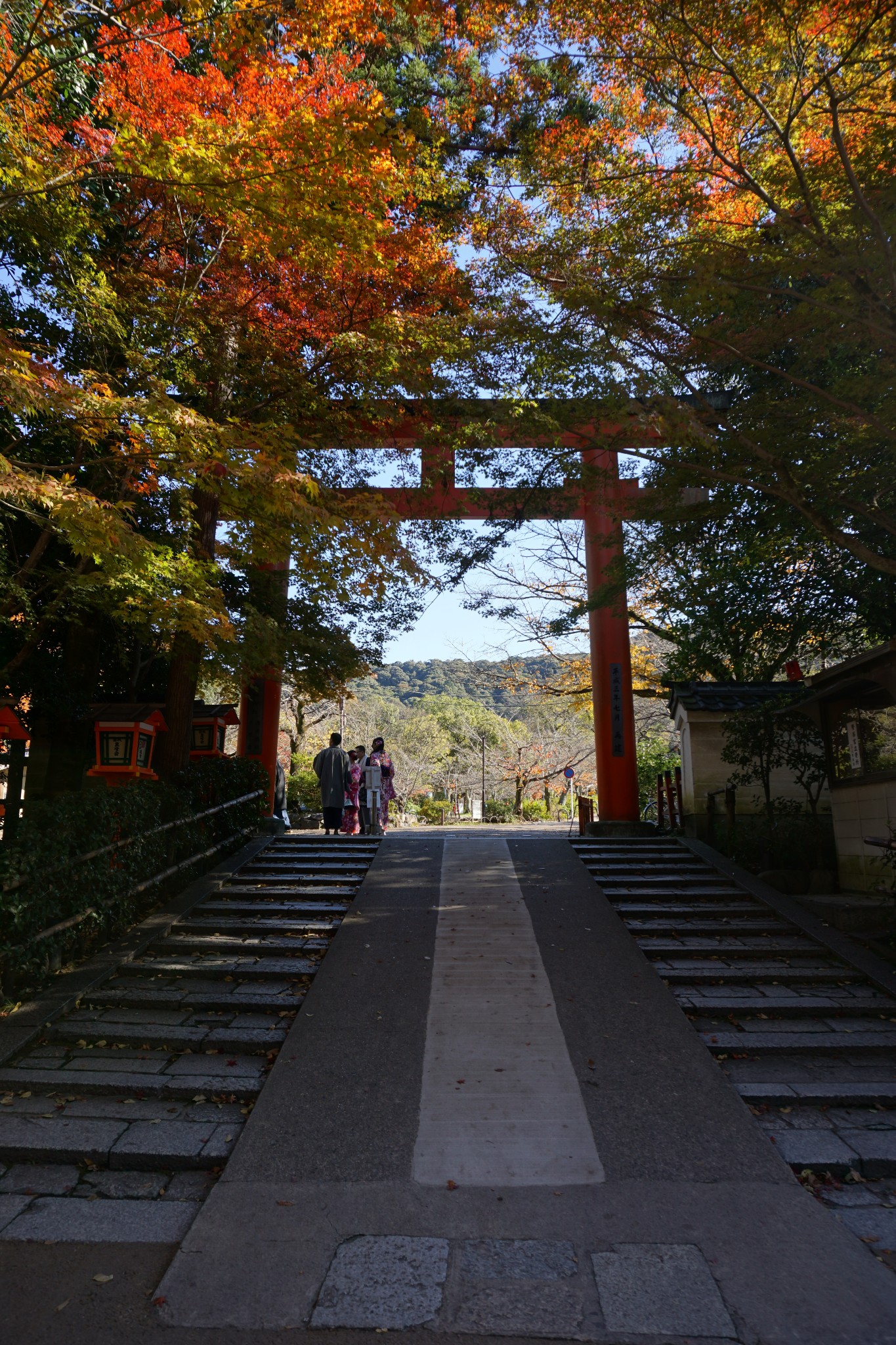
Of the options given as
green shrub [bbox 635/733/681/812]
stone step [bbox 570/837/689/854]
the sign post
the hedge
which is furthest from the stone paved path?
the sign post

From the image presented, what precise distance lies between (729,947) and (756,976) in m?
0.58

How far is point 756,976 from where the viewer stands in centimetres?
607

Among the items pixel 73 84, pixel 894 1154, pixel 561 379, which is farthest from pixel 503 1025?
pixel 73 84

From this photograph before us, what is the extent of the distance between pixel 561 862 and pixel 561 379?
215 inches

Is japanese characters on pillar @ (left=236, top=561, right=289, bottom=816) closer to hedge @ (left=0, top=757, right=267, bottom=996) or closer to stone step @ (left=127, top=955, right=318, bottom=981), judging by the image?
hedge @ (left=0, top=757, right=267, bottom=996)

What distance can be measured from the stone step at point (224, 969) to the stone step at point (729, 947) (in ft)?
9.25

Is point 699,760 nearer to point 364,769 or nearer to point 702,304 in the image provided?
point 364,769

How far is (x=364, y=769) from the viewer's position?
1246 centimetres

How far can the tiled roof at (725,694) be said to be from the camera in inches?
469

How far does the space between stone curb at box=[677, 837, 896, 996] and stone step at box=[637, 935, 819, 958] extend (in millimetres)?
160

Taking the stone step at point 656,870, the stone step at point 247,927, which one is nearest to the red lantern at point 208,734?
the stone step at point 247,927

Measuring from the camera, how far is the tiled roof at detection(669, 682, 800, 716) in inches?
469

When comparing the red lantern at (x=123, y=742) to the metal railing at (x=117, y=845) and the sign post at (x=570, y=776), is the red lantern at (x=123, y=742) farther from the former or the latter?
the sign post at (x=570, y=776)

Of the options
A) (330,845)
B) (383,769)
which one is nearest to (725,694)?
(383,769)
